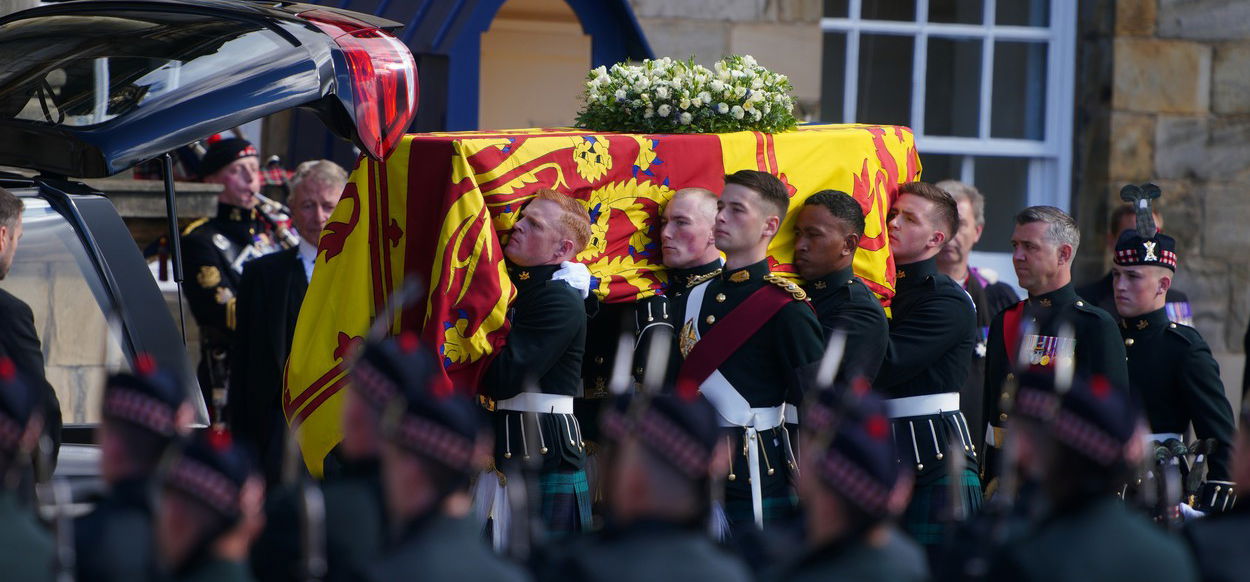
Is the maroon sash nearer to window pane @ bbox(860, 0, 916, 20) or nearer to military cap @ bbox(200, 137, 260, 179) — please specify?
military cap @ bbox(200, 137, 260, 179)

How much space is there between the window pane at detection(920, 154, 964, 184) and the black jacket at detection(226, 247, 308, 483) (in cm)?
395

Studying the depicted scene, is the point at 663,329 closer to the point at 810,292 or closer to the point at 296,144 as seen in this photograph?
the point at 810,292

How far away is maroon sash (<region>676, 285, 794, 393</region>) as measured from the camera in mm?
4945

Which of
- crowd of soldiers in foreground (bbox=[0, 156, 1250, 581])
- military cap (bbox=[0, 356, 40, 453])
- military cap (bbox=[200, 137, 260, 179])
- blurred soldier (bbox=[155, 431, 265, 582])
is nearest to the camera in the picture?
blurred soldier (bbox=[155, 431, 265, 582])

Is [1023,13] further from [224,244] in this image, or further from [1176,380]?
[224,244]

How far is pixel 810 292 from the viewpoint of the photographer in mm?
5297

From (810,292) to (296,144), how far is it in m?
3.33

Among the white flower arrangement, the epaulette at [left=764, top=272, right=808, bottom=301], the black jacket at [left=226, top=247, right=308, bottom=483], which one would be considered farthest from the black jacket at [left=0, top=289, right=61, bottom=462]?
the white flower arrangement

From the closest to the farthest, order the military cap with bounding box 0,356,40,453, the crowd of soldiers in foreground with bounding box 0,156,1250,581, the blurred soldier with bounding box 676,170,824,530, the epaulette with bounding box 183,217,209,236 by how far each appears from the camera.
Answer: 1. the crowd of soldiers in foreground with bounding box 0,156,1250,581
2. the military cap with bounding box 0,356,40,453
3. the blurred soldier with bounding box 676,170,824,530
4. the epaulette with bounding box 183,217,209,236

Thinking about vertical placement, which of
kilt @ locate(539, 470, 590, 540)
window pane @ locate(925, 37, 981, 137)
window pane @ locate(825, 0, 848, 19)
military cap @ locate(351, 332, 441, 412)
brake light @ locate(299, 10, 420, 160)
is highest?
window pane @ locate(825, 0, 848, 19)

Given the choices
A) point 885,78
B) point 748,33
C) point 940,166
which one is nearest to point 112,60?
point 748,33

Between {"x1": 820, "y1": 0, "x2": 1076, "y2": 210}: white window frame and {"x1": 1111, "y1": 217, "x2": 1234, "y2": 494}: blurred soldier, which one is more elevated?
{"x1": 820, "y1": 0, "x2": 1076, "y2": 210}: white window frame

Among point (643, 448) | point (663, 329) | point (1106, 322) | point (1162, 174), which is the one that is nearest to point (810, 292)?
point (663, 329)

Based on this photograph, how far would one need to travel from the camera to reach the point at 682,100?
5.55 meters
